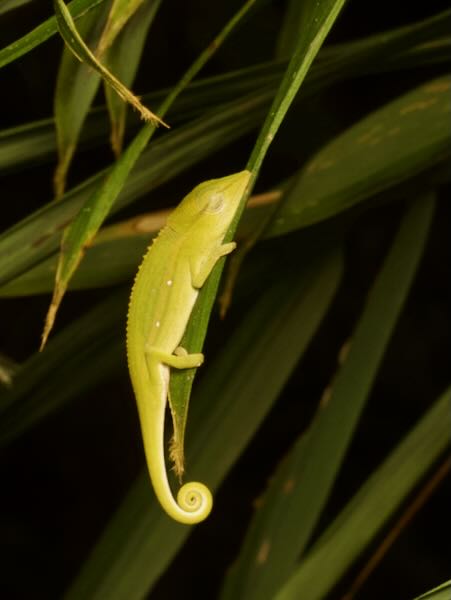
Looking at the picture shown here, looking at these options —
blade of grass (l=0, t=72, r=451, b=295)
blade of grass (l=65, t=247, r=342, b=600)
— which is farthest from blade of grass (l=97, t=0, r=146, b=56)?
blade of grass (l=65, t=247, r=342, b=600)

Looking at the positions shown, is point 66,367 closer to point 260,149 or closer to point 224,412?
point 224,412

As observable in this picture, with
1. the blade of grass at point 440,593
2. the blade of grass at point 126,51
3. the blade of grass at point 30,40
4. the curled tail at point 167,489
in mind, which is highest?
the blade of grass at point 126,51

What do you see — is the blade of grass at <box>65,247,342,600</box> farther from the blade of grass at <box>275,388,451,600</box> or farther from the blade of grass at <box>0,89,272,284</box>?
the blade of grass at <box>0,89,272,284</box>

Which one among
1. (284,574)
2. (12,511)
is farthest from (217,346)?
(12,511)

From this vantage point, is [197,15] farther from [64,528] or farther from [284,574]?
[64,528]

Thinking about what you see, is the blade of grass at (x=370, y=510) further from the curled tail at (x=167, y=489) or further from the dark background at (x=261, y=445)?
the dark background at (x=261, y=445)

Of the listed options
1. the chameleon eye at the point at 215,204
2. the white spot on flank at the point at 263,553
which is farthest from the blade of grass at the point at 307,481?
the chameleon eye at the point at 215,204
